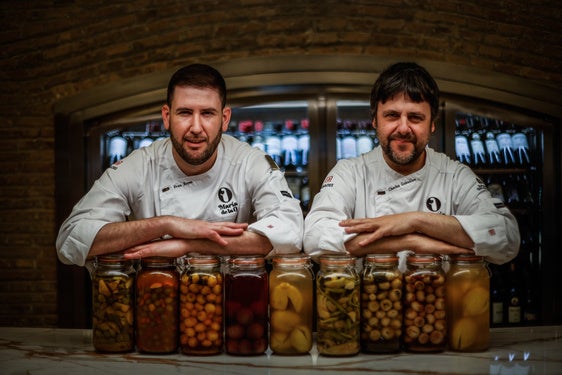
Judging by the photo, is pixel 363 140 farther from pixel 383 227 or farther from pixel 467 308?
pixel 467 308

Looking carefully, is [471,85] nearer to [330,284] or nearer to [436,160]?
[436,160]

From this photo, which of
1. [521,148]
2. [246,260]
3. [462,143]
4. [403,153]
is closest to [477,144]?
[462,143]

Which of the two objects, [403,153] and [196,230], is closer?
[196,230]

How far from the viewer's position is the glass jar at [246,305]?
1.52 meters

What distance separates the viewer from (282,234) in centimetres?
195

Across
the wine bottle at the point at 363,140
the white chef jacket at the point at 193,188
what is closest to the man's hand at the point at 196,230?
the white chef jacket at the point at 193,188

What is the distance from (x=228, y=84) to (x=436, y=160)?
1.99 metres

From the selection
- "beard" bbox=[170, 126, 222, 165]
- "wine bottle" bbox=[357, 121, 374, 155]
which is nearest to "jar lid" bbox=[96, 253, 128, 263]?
"beard" bbox=[170, 126, 222, 165]

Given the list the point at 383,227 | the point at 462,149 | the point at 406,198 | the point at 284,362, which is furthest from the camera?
the point at 462,149

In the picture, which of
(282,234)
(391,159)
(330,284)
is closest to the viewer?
(330,284)

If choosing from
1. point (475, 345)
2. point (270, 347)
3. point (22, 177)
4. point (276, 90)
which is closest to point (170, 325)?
point (270, 347)

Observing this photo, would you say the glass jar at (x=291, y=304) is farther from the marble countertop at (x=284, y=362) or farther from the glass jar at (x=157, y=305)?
the glass jar at (x=157, y=305)

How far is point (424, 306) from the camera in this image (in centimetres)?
154

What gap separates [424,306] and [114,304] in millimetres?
710
